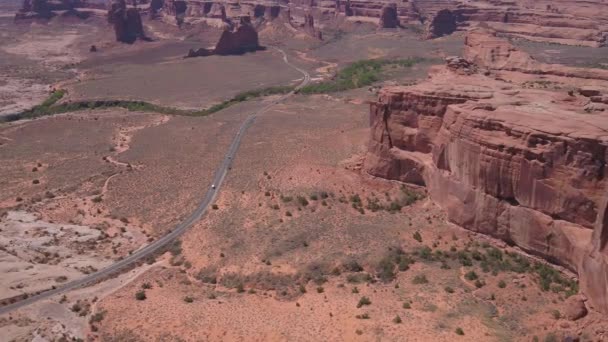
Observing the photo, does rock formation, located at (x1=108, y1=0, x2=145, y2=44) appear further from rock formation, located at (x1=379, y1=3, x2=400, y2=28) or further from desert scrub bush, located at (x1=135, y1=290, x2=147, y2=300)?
desert scrub bush, located at (x1=135, y1=290, x2=147, y2=300)

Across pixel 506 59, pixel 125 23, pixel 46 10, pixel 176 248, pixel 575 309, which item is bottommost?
pixel 176 248

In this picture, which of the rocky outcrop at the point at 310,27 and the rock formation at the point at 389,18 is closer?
the rock formation at the point at 389,18

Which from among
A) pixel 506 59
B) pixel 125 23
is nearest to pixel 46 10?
pixel 125 23

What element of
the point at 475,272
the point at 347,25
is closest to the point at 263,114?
the point at 475,272

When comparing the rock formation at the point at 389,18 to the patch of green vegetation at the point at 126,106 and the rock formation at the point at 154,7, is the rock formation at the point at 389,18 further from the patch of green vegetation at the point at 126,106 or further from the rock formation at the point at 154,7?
the rock formation at the point at 154,7

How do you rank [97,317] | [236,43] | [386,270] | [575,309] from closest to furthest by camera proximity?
[575,309], [97,317], [386,270], [236,43]

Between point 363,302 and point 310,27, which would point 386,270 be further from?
point 310,27

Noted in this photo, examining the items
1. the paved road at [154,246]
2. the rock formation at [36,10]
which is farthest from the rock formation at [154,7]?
the paved road at [154,246]
